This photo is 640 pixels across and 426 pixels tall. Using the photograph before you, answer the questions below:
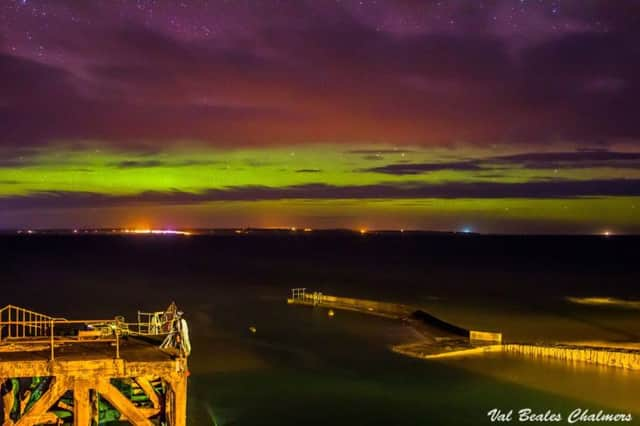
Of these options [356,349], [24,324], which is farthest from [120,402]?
[356,349]

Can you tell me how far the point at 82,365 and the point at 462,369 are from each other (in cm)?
2592

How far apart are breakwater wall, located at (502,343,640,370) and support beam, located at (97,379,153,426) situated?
28529 millimetres

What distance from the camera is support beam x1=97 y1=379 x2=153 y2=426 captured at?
17047 mm

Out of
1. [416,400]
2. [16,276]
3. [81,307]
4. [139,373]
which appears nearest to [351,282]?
[81,307]

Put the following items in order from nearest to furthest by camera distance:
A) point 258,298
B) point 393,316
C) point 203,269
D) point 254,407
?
point 254,407, point 393,316, point 258,298, point 203,269

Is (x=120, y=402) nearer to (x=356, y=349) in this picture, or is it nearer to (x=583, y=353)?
(x=356, y=349)

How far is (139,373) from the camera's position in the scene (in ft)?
56.6

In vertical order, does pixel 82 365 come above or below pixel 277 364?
above

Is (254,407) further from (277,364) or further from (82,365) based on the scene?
(82,365)

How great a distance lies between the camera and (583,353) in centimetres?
3853

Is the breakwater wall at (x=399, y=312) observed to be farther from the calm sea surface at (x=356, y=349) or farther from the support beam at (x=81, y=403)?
the support beam at (x=81, y=403)

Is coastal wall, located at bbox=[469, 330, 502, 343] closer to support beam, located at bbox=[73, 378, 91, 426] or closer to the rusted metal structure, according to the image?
the rusted metal structure

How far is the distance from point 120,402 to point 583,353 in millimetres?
29536

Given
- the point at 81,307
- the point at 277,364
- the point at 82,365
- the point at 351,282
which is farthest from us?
the point at 351,282
